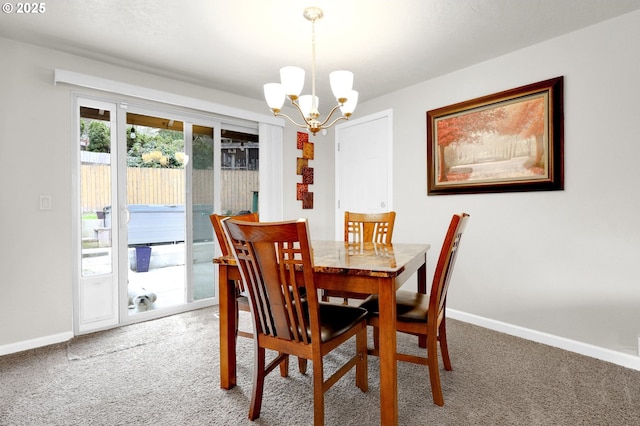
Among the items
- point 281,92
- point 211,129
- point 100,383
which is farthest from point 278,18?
point 100,383

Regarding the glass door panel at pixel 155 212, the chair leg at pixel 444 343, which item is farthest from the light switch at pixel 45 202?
the chair leg at pixel 444 343

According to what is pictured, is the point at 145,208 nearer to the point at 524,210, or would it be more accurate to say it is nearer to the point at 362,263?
the point at 362,263

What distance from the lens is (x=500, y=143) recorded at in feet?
8.95

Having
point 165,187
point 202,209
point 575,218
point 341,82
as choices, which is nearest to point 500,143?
point 575,218

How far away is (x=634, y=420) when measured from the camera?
5.08ft

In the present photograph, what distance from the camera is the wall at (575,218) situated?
213 cm

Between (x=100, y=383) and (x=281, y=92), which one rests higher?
(x=281, y=92)

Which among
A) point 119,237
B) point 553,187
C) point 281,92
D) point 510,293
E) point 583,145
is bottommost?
point 510,293

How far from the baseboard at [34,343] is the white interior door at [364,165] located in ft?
9.55

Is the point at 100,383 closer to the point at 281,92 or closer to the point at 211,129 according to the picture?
the point at 281,92

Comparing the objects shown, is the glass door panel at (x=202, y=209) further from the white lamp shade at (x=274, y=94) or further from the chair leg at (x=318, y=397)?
the chair leg at (x=318, y=397)

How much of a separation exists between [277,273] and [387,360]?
596 millimetres

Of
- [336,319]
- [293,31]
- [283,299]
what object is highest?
[293,31]

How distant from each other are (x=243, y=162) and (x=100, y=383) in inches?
96.2
